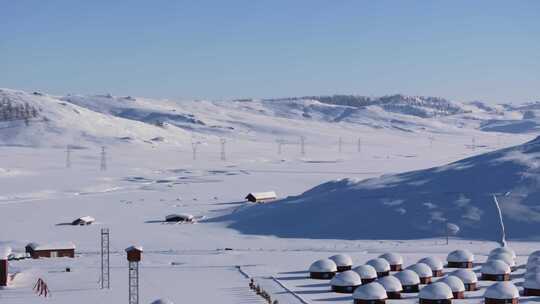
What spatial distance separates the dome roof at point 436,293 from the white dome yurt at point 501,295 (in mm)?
1775

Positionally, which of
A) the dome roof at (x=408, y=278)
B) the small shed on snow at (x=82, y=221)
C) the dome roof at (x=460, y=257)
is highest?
the small shed on snow at (x=82, y=221)

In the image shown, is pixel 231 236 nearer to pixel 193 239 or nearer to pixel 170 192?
pixel 193 239

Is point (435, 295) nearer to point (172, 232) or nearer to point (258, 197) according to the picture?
point (172, 232)

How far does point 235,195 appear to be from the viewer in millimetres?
97688

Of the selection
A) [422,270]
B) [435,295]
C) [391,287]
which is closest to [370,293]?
[391,287]

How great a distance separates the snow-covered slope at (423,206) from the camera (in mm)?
67625

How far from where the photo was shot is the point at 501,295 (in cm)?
4003

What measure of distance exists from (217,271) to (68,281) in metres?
8.72

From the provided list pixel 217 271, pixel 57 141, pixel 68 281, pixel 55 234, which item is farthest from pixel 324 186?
pixel 57 141

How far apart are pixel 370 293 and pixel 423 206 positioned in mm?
32528

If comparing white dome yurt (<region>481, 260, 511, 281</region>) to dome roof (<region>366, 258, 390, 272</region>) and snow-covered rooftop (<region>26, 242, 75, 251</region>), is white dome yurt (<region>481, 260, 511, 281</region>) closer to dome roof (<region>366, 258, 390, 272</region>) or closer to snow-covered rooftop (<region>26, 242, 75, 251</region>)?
dome roof (<region>366, 258, 390, 272</region>)

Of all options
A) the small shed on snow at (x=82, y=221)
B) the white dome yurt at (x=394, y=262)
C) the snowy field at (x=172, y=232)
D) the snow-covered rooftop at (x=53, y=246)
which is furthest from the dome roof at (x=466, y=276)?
the small shed on snow at (x=82, y=221)

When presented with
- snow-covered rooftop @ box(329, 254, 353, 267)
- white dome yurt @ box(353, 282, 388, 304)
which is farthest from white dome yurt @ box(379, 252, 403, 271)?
white dome yurt @ box(353, 282, 388, 304)

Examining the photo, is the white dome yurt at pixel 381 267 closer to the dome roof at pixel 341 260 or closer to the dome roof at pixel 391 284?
the dome roof at pixel 341 260
